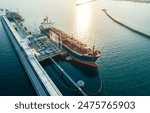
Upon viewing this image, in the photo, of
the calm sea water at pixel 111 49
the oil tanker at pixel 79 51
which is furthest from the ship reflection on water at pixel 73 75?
the oil tanker at pixel 79 51

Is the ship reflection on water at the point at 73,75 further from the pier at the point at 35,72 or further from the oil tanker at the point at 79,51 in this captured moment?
the pier at the point at 35,72

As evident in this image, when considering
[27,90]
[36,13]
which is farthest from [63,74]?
[36,13]

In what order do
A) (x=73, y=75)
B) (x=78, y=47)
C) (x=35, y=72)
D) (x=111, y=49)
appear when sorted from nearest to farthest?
(x=35, y=72)
(x=73, y=75)
(x=78, y=47)
(x=111, y=49)

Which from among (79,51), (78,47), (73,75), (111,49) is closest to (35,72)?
(73,75)

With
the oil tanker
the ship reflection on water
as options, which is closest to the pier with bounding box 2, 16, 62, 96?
the ship reflection on water

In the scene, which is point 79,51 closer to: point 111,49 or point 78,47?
point 78,47

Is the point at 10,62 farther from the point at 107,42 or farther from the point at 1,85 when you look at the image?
the point at 107,42
